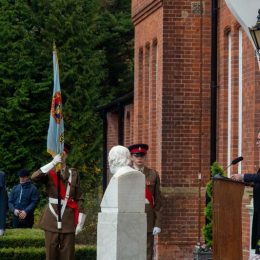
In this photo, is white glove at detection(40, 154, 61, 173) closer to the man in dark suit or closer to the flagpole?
the flagpole

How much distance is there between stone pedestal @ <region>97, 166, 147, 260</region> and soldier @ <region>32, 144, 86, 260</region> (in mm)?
4437

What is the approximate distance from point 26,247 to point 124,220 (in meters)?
10.6

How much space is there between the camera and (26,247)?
26.0 m

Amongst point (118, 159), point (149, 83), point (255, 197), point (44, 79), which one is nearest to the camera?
point (118, 159)

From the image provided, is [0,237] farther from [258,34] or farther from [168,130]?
[258,34]

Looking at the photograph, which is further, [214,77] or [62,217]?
[214,77]

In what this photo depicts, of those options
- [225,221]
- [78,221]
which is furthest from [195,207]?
[225,221]

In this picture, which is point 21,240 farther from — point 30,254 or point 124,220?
point 124,220

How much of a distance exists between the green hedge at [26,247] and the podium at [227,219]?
9.51 metres

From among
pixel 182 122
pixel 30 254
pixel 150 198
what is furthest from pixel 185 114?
pixel 150 198

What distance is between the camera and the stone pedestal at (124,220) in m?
15.6

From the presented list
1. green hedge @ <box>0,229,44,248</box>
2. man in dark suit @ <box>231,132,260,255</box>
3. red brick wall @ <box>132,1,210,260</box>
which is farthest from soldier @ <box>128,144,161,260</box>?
red brick wall @ <box>132,1,210,260</box>

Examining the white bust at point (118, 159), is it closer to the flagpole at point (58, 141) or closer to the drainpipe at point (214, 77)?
the flagpole at point (58, 141)

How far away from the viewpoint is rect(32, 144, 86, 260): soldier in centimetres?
2017
